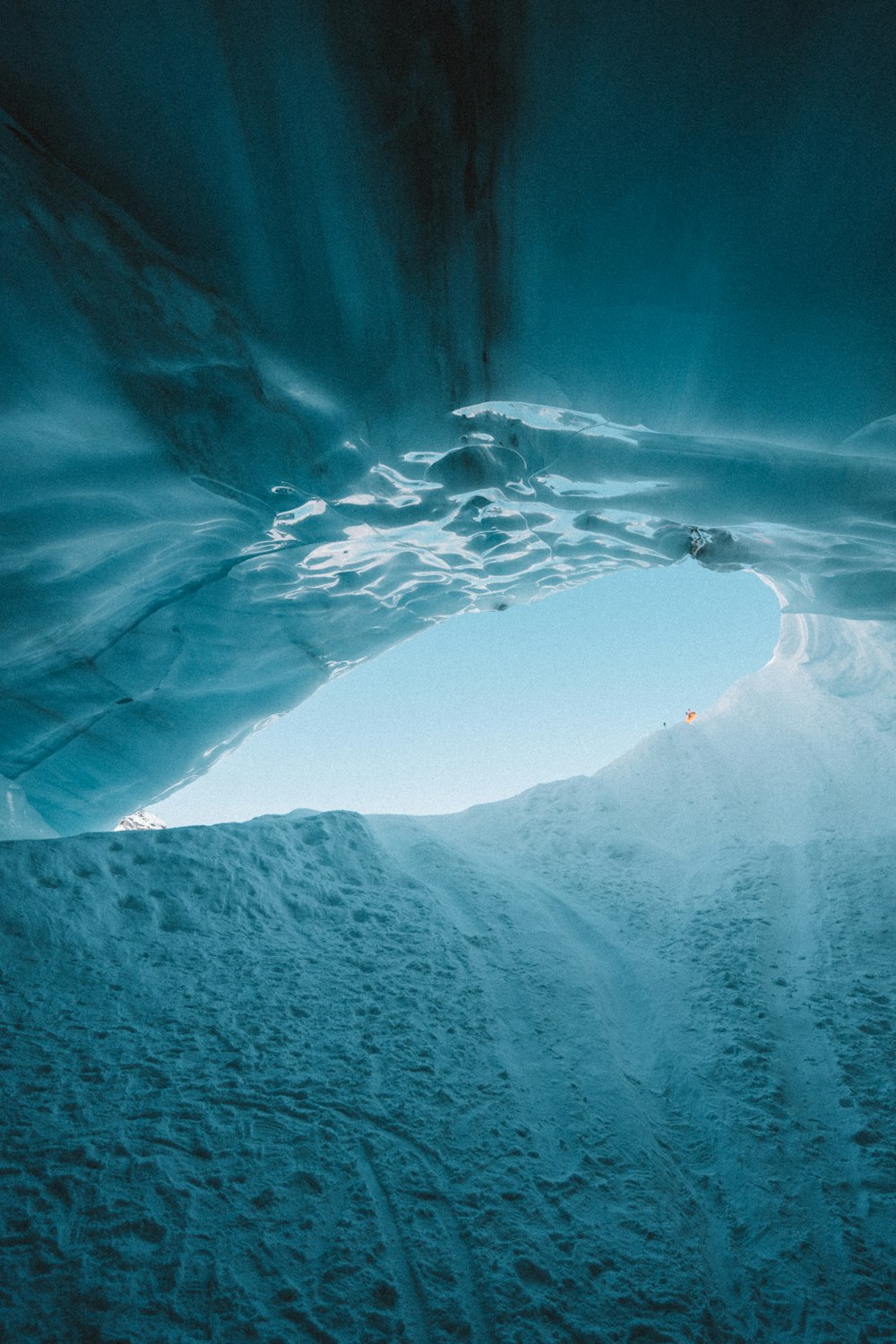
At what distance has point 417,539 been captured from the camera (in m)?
4.92

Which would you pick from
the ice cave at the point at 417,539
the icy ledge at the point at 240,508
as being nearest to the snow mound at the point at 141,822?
the icy ledge at the point at 240,508

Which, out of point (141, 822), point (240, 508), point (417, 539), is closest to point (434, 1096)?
point (240, 508)

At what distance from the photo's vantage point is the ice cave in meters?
2.04

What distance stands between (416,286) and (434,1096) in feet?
13.7

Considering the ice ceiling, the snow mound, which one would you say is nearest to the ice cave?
the ice ceiling

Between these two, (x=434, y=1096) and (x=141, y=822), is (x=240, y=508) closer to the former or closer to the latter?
(x=434, y=1096)

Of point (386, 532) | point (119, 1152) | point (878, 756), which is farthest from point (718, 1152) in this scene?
point (878, 756)

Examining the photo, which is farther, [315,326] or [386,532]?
[386,532]

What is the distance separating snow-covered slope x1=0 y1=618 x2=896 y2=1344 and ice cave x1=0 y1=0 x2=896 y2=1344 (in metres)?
0.02

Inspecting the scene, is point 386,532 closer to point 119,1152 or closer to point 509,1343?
point 119,1152

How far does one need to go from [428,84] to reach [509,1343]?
458cm

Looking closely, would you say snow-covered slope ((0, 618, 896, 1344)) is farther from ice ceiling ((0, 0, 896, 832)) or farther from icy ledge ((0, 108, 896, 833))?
ice ceiling ((0, 0, 896, 832))

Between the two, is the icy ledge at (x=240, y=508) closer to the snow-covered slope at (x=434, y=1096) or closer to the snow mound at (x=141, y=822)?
the snow-covered slope at (x=434, y=1096)

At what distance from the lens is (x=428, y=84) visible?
212 cm
